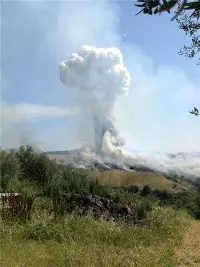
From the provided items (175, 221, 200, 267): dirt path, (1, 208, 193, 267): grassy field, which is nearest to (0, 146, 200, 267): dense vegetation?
(1, 208, 193, 267): grassy field

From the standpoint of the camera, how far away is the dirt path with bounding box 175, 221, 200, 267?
11141 mm

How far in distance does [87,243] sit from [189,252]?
320cm

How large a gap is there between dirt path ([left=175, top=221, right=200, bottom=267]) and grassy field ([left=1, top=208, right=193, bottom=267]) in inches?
7.6

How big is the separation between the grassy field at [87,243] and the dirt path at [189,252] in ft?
0.63

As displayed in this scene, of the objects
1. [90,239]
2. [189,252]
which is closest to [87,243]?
[90,239]

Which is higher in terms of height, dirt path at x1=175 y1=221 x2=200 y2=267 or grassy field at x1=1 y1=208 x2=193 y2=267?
grassy field at x1=1 y1=208 x2=193 y2=267

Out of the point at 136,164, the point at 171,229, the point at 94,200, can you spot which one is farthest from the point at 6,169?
the point at 136,164

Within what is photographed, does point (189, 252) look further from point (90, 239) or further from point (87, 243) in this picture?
point (87, 243)

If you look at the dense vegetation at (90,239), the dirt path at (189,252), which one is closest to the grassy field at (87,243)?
the dense vegetation at (90,239)

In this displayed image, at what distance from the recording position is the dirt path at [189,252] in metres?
11.1

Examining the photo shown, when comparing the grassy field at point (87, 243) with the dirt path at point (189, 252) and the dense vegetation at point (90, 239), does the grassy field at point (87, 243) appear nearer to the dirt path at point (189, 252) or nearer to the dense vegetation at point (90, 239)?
the dense vegetation at point (90, 239)

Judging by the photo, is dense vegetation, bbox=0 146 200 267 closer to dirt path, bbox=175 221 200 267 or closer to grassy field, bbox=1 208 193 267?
grassy field, bbox=1 208 193 267

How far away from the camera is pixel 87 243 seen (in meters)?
11.7

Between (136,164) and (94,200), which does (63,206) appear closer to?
(94,200)
